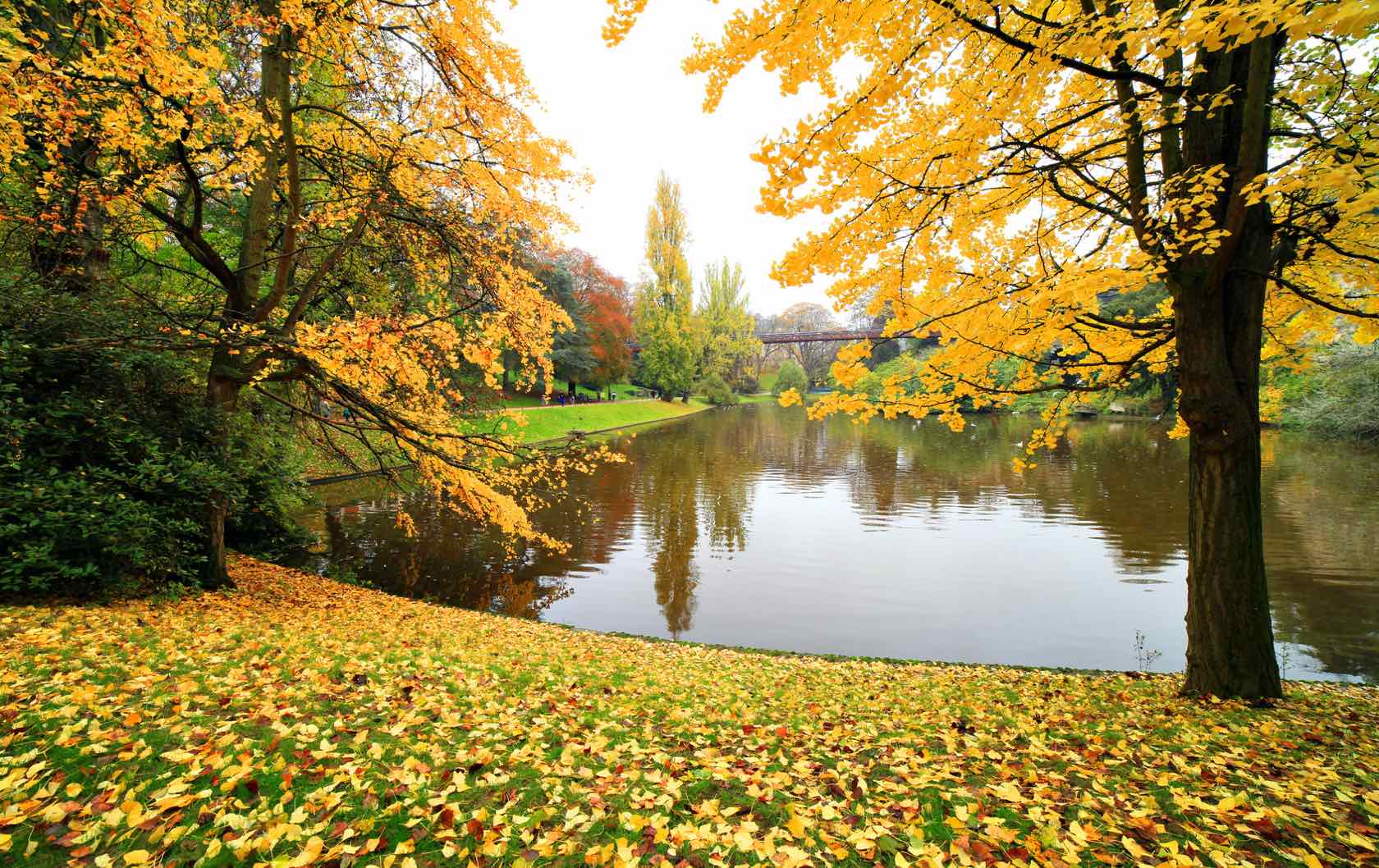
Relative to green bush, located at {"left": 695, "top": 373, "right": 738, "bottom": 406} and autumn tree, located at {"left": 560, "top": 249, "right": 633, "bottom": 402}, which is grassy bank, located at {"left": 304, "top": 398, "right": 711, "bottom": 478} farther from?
green bush, located at {"left": 695, "top": 373, "right": 738, "bottom": 406}

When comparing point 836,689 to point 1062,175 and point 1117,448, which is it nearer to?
point 1062,175

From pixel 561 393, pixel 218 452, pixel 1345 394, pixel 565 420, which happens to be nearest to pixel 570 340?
pixel 565 420

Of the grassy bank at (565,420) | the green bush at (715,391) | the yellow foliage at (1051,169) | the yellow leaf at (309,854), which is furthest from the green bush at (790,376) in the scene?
the yellow leaf at (309,854)

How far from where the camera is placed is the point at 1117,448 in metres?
27.1

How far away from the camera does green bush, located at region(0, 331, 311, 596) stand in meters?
5.16

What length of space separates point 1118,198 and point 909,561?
8.85 meters

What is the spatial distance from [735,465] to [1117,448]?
737 inches

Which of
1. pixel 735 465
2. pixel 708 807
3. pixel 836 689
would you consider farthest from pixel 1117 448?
pixel 708 807

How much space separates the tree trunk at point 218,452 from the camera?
6.73 meters

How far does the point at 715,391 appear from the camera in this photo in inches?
2457

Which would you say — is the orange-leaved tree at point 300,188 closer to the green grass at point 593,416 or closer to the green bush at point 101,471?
the green bush at point 101,471

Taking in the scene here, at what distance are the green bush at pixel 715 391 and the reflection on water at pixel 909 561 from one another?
38553 mm

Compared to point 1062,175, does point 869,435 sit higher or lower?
lower

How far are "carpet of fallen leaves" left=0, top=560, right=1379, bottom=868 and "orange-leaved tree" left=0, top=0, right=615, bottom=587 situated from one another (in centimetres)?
271
